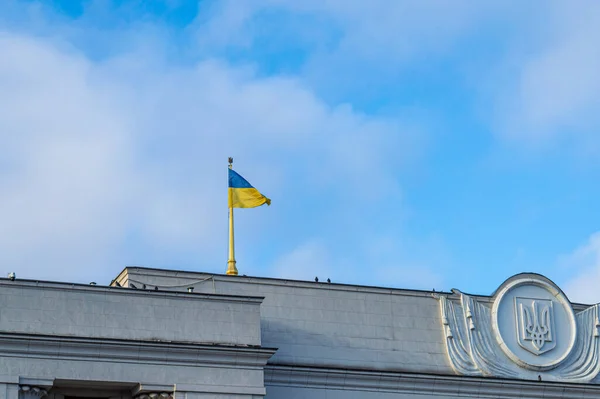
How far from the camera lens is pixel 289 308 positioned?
33562 millimetres

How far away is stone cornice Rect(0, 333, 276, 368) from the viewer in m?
28.9

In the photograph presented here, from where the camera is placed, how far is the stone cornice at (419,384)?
3262 cm

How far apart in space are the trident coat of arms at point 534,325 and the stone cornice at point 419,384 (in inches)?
43.7

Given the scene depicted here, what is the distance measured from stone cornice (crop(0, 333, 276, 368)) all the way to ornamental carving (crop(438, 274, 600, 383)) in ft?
21.3

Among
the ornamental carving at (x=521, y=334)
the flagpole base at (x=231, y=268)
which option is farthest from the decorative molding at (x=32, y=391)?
the ornamental carving at (x=521, y=334)

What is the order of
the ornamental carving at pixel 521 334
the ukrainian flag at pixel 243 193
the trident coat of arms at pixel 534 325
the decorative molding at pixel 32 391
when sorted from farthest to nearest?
1. the ukrainian flag at pixel 243 193
2. the trident coat of arms at pixel 534 325
3. the ornamental carving at pixel 521 334
4. the decorative molding at pixel 32 391

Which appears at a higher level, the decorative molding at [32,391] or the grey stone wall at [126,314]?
the grey stone wall at [126,314]

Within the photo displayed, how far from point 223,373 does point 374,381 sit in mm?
4735

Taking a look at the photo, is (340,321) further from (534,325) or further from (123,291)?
(123,291)

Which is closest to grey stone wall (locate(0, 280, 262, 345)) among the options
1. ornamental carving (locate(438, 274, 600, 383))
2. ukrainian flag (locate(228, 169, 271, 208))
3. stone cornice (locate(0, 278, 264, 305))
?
stone cornice (locate(0, 278, 264, 305))

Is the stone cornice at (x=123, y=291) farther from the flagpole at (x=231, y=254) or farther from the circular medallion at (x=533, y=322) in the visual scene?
the circular medallion at (x=533, y=322)

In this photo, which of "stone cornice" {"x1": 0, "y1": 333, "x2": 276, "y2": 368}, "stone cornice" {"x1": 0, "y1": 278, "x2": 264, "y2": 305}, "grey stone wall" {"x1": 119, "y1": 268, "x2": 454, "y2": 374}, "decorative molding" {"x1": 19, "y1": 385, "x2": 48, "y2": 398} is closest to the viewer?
"decorative molding" {"x1": 19, "y1": 385, "x2": 48, "y2": 398}

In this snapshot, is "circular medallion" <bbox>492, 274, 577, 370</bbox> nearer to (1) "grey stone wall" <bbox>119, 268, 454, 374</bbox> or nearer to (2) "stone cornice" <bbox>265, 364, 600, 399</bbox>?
(2) "stone cornice" <bbox>265, 364, 600, 399</bbox>

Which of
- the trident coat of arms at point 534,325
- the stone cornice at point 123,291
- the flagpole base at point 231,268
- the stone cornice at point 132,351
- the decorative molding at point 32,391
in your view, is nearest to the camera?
the decorative molding at point 32,391
